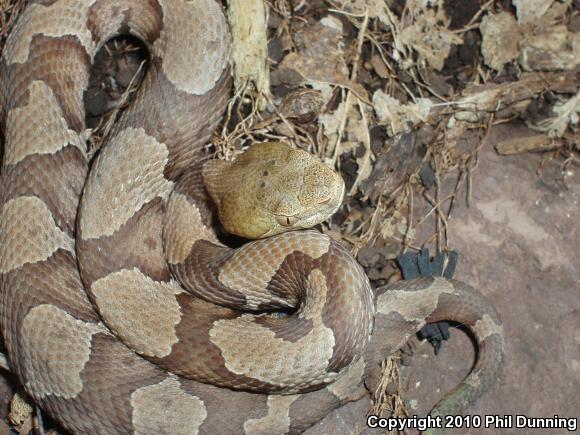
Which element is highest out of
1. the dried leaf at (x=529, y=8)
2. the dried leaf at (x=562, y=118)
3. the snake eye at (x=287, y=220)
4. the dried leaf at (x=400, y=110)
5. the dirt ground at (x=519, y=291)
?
the dried leaf at (x=529, y=8)

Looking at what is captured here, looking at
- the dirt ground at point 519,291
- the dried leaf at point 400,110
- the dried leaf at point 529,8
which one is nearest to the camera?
the dirt ground at point 519,291

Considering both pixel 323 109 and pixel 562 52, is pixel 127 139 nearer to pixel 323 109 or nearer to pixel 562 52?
pixel 323 109

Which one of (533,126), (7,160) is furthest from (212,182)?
(533,126)

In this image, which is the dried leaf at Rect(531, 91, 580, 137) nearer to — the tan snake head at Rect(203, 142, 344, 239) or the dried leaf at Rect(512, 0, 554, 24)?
the dried leaf at Rect(512, 0, 554, 24)

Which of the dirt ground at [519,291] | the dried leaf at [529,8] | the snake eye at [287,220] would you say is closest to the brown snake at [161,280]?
the snake eye at [287,220]

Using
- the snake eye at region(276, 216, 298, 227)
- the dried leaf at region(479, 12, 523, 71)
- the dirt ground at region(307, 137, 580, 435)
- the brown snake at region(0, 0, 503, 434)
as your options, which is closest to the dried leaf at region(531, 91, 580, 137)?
the dirt ground at region(307, 137, 580, 435)

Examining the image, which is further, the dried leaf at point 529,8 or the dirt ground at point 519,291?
the dried leaf at point 529,8

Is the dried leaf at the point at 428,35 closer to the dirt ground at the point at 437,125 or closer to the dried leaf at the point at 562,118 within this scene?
the dirt ground at the point at 437,125
